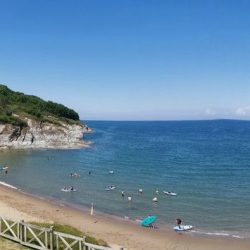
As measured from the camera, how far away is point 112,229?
35344mm

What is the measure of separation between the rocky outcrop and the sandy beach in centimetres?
5245

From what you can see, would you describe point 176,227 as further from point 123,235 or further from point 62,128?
point 62,128

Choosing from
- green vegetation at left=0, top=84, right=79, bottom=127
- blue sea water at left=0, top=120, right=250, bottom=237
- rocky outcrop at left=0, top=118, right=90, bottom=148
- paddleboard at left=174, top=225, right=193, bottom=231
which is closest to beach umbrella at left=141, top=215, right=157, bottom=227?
blue sea water at left=0, top=120, right=250, bottom=237

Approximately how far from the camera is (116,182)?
5762 cm

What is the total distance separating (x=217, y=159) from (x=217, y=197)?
126 ft

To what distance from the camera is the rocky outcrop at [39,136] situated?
95.8m

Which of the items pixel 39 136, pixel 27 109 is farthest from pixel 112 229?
pixel 27 109

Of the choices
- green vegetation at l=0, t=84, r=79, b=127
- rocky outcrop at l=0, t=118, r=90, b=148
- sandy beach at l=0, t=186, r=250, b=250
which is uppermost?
green vegetation at l=0, t=84, r=79, b=127

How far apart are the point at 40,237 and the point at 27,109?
91701mm

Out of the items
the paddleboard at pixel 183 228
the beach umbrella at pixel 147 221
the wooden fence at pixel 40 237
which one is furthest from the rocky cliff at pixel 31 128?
the wooden fence at pixel 40 237

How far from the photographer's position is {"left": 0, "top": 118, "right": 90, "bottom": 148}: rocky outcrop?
314 ft

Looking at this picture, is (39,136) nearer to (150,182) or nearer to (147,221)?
(150,182)

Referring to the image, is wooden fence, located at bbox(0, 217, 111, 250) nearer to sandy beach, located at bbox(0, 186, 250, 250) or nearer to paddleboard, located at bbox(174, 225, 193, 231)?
sandy beach, located at bbox(0, 186, 250, 250)

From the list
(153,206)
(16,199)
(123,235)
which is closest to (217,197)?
(153,206)
